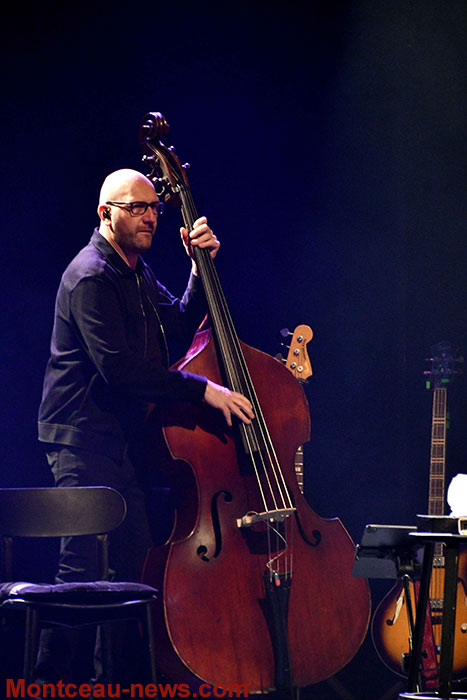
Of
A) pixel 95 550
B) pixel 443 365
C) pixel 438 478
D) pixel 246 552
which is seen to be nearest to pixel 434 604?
pixel 438 478

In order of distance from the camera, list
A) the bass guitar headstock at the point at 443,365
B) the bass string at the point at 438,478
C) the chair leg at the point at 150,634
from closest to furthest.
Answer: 1. the chair leg at the point at 150,634
2. the bass string at the point at 438,478
3. the bass guitar headstock at the point at 443,365

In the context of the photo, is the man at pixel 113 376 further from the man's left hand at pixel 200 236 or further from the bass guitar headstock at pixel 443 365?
the bass guitar headstock at pixel 443 365

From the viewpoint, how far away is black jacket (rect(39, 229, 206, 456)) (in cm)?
281

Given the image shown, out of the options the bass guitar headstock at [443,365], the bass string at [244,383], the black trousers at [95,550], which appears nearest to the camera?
the bass string at [244,383]

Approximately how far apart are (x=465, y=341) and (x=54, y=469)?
2.04 metres

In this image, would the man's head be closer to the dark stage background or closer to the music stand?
the dark stage background

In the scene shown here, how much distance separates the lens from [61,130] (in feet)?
11.7

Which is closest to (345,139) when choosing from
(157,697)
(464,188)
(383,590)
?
(464,188)

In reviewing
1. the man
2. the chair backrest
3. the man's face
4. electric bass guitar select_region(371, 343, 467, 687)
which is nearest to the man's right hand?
the man

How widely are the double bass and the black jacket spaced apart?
0.12 m

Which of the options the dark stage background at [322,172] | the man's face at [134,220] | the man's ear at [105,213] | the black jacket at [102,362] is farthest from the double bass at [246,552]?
the dark stage background at [322,172]

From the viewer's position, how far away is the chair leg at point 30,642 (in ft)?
7.54

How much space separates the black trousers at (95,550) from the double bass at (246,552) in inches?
6.8

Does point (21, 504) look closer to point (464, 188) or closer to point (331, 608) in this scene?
point (331, 608)
